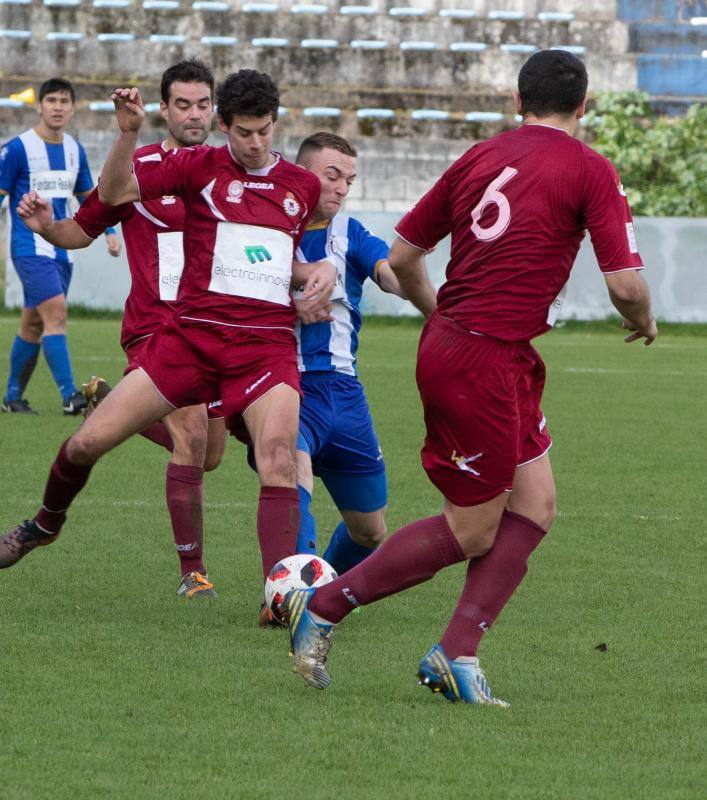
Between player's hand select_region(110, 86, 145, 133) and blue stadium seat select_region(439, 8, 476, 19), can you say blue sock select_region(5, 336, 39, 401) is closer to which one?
player's hand select_region(110, 86, 145, 133)

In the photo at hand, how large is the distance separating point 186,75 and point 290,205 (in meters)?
1.25

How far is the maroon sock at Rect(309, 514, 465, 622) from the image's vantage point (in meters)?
4.47

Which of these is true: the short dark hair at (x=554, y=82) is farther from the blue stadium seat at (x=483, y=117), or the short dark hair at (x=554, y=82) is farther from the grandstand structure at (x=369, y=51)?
the blue stadium seat at (x=483, y=117)

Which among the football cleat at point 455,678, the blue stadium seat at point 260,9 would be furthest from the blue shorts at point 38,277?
the blue stadium seat at point 260,9

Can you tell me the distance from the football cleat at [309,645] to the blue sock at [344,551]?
1405 millimetres

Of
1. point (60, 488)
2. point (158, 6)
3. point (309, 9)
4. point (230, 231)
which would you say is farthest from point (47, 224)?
point (309, 9)

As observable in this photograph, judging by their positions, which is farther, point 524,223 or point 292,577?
point 292,577

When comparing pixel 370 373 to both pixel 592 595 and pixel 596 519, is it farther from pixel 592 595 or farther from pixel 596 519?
pixel 592 595

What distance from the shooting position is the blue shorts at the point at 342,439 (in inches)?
225

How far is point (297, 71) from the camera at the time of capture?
2567cm

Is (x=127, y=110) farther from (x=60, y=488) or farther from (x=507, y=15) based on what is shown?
(x=507, y=15)

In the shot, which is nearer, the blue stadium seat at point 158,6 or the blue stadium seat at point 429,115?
the blue stadium seat at point 429,115

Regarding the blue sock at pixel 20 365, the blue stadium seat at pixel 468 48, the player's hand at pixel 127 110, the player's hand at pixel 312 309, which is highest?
the player's hand at pixel 127 110

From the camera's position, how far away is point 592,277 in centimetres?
2117
